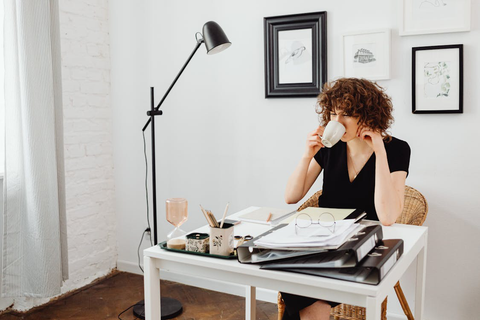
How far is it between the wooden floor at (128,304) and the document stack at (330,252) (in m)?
1.41

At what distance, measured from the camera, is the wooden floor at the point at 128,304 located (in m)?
2.65

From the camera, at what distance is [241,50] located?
9.16 feet

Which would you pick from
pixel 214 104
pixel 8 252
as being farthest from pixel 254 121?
pixel 8 252

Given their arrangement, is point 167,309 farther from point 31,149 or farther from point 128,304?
point 31,149

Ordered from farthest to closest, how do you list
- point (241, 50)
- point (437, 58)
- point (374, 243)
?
point (241, 50) → point (437, 58) → point (374, 243)

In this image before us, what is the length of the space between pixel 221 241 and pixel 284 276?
0.22m

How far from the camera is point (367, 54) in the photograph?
8.02ft

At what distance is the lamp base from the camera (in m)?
2.62

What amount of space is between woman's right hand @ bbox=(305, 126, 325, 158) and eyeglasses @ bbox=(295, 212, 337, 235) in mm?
362

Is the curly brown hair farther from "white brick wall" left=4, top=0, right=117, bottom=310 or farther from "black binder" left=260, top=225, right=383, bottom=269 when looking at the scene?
"white brick wall" left=4, top=0, right=117, bottom=310

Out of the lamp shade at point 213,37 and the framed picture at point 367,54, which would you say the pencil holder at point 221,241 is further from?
the framed picture at point 367,54

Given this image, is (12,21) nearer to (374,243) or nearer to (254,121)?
(254,121)

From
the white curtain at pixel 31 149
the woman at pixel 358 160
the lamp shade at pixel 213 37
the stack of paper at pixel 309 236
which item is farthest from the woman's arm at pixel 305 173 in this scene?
the white curtain at pixel 31 149

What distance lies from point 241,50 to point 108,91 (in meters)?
1.01
